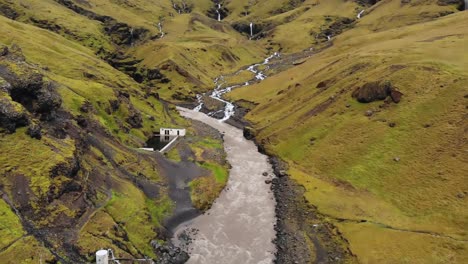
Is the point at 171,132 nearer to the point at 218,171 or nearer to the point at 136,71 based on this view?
the point at 218,171

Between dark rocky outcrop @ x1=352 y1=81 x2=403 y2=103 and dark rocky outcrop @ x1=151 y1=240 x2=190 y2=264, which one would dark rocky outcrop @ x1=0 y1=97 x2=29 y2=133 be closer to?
dark rocky outcrop @ x1=151 y1=240 x2=190 y2=264

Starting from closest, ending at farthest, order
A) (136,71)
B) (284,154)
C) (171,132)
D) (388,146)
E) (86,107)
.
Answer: (388,146)
(86,107)
(284,154)
(171,132)
(136,71)

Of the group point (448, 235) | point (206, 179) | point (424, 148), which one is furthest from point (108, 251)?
point (424, 148)

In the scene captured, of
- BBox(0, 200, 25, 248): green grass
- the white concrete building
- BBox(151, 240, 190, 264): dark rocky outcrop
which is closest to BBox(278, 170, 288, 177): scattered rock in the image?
the white concrete building

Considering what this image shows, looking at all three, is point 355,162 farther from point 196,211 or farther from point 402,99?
point 196,211

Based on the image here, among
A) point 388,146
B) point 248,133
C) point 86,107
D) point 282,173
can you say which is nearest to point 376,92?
point 388,146

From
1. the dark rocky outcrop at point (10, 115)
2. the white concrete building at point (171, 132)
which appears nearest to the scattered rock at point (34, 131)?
the dark rocky outcrop at point (10, 115)
